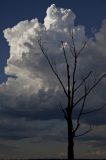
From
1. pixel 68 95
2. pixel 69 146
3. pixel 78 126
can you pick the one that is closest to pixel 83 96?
pixel 68 95

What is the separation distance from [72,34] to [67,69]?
240 cm

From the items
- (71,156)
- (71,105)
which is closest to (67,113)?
(71,105)

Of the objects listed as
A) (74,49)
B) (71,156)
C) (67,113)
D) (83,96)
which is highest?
(74,49)

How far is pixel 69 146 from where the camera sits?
12961 mm

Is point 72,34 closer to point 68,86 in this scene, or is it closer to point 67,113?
point 68,86

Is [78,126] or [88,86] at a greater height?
[88,86]

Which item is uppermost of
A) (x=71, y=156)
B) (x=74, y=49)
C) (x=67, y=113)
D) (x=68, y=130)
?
(x=74, y=49)

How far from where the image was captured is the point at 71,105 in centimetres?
1361

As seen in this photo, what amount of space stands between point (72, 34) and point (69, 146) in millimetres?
6812

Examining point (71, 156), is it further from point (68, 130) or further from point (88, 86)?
point (88, 86)

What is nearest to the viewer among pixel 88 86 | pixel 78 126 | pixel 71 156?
pixel 71 156

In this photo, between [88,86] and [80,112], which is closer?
[80,112]

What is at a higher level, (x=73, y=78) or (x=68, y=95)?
(x=73, y=78)

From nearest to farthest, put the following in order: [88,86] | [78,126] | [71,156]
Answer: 1. [71,156]
2. [78,126]
3. [88,86]
